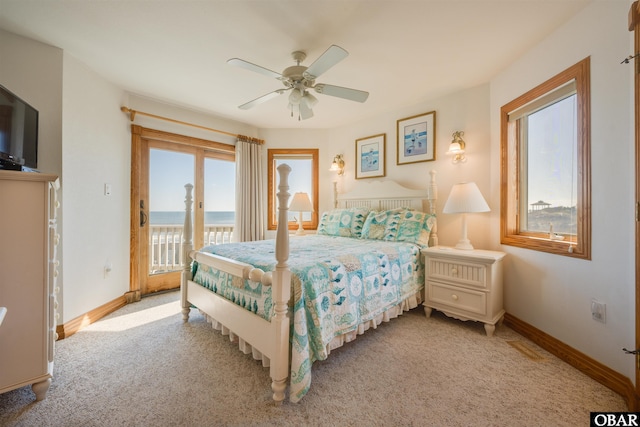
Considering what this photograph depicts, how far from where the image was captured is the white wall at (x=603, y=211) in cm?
149

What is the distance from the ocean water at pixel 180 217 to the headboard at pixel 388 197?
71.7 inches

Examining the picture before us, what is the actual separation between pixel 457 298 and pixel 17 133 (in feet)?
12.5

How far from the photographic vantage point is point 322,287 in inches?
62.7

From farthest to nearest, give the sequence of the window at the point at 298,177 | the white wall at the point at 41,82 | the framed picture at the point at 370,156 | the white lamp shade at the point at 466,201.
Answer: the window at the point at 298,177 → the framed picture at the point at 370,156 → the white lamp shade at the point at 466,201 → the white wall at the point at 41,82

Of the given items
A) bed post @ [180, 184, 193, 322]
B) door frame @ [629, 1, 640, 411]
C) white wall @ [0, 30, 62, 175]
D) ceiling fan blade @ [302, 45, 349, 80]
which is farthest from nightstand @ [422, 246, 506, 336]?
white wall @ [0, 30, 62, 175]

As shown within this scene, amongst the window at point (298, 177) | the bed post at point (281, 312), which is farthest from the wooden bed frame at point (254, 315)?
the window at point (298, 177)

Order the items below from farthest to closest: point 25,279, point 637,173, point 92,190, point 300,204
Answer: point 300,204
point 92,190
point 25,279
point 637,173

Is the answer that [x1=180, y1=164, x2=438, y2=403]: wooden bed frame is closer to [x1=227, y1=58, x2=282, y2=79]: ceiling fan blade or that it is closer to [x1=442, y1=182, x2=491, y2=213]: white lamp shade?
[x1=227, y1=58, x2=282, y2=79]: ceiling fan blade

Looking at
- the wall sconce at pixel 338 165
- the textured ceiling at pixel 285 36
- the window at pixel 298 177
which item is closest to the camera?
the textured ceiling at pixel 285 36

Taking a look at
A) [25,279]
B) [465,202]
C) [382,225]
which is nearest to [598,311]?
[465,202]

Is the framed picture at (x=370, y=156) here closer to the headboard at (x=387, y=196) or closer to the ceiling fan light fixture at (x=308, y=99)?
the headboard at (x=387, y=196)

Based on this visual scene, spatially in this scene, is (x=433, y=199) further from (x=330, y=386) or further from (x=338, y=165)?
(x=330, y=386)

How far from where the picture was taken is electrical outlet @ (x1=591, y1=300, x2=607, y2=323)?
1600mm

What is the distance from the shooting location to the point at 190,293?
7.79ft
